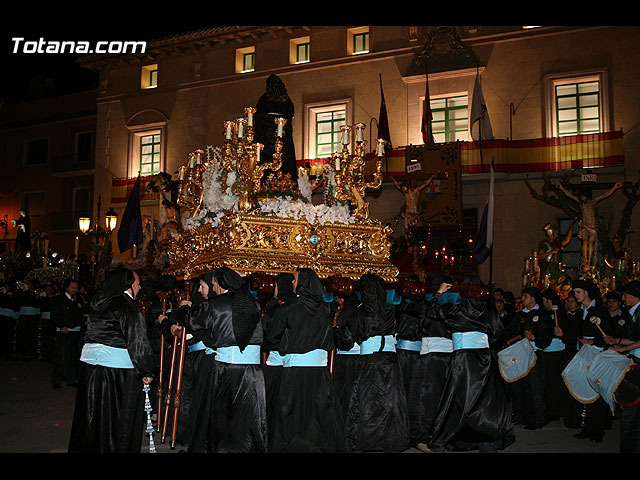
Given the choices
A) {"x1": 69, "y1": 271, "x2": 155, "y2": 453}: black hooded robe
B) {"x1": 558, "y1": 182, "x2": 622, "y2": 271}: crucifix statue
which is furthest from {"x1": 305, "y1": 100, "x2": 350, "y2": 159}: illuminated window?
{"x1": 69, "y1": 271, "x2": 155, "y2": 453}: black hooded robe

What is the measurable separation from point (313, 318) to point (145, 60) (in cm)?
2281

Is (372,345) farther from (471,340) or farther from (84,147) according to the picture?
(84,147)

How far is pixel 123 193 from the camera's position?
25.2 metres

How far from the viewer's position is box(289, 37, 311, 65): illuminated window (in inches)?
902

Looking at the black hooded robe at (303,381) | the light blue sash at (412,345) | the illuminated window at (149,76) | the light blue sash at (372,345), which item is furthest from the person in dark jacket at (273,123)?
the illuminated window at (149,76)

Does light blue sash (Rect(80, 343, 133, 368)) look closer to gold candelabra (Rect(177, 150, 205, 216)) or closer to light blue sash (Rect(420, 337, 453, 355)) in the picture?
gold candelabra (Rect(177, 150, 205, 216))

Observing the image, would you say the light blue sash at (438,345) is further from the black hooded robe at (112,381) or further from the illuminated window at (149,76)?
the illuminated window at (149,76)

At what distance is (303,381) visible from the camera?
5.62 m

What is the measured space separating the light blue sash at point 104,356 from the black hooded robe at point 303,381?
1254mm

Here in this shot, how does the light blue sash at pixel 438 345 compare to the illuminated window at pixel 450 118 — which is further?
the illuminated window at pixel 450 118

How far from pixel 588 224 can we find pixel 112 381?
528 inches

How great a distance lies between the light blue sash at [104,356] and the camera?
516 cm

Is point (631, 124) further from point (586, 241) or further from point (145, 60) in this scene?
point (145, 60)

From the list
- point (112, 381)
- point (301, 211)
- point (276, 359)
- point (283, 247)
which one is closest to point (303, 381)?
point (276, 359)
